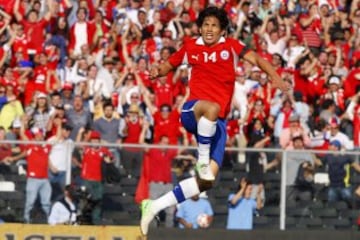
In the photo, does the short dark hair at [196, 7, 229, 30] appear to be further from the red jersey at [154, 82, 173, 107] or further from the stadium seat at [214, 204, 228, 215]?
the red jersey at [154, 82, 173, 107]

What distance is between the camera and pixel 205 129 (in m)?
16.0

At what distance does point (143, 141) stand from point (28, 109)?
6.06ft

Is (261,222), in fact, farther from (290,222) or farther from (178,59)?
(178,59)

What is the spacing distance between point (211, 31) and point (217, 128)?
1.00 m

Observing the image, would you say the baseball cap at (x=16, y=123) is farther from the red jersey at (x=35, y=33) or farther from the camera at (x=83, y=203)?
the red jersey at (x=35, y=33)

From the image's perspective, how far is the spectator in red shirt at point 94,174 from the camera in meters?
22.5

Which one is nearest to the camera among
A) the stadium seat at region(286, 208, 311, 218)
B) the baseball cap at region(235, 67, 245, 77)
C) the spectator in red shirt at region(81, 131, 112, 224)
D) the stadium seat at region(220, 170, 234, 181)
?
the spectator in red shirt at region(81, 131, 112, 224)

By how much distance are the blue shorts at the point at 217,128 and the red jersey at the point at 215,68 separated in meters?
0.11

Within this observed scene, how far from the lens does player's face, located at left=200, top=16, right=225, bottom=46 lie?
16.0 metres

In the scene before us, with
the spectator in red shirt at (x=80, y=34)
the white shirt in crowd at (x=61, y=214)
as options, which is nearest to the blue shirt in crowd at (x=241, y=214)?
the white shirt in crowd at (x=61, y=214)

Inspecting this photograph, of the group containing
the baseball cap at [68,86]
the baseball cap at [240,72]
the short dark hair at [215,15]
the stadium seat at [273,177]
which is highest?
the short dark hair at [215,15]

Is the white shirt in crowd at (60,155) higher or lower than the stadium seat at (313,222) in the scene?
higher

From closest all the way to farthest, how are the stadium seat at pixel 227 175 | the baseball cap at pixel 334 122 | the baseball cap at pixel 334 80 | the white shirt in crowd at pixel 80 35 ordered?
the stadium seat at pixel 227 175, the baseball cap at pixel 334 122, the baseball cap at pixel 334 80, the white shirt in crowd at pixel 80 35

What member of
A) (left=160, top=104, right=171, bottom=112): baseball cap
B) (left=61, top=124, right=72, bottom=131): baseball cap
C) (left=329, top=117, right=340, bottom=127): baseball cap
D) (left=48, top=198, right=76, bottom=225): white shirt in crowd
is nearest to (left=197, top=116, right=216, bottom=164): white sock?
(left=48, top=198, right=76, bottom=225): white shirt in crowd
